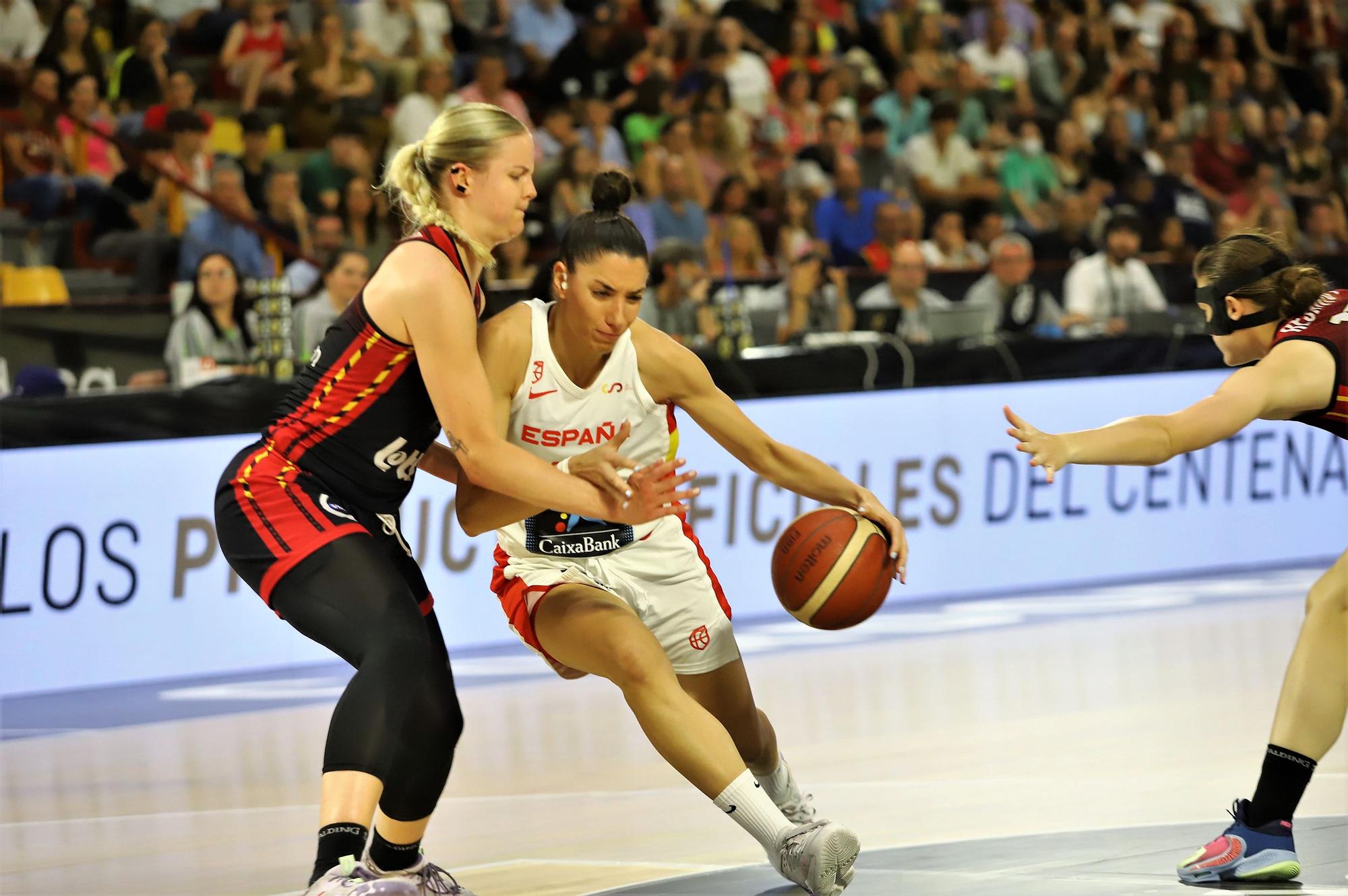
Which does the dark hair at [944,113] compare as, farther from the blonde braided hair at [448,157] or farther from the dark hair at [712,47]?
the blonde braided hair at [448,157]

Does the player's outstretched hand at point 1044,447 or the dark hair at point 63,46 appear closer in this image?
the player's outstretched hand at point 1044,447

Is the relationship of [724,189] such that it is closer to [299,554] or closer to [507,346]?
[507,346]

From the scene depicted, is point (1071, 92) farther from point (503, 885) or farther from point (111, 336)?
point (503, 885)

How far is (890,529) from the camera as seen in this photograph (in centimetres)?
468

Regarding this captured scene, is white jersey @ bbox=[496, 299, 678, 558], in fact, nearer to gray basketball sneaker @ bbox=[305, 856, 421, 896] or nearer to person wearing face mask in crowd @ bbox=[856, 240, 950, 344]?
gray basketball sneaker @ bbox=[305, 856, 421, 896]

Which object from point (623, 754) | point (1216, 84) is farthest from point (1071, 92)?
point (623, 754)

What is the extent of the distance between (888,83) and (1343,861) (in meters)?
11.4

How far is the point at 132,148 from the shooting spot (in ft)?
34.8

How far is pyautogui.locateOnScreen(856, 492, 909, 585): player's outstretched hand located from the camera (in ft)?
15.3

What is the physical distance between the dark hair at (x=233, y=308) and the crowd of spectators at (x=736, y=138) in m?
0.02

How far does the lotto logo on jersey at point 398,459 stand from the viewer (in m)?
4.07

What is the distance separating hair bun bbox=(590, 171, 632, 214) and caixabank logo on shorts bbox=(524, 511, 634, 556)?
788 millimetres

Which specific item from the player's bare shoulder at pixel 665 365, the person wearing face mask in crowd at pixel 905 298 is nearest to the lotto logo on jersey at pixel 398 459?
the player's bare shoulder at pixel 665 365

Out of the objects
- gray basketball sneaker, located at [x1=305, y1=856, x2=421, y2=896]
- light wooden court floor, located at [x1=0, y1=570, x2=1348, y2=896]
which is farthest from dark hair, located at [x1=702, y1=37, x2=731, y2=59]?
gray basketball sneaker, located at [x1=305, y1=856, x2=421, y2=896]
